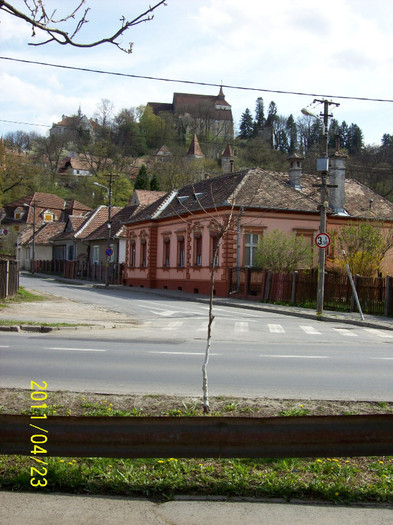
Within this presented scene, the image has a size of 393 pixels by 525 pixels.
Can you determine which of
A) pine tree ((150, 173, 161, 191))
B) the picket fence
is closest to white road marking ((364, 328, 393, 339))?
the picket fence

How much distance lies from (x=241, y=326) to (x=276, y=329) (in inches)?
47.2

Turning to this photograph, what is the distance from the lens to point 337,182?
41.7 meters

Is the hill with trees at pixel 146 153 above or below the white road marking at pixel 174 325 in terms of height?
above

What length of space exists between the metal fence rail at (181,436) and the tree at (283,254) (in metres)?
27.2

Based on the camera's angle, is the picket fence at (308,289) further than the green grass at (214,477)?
Yes

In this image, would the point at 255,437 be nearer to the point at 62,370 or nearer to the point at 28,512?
the point at 28,512

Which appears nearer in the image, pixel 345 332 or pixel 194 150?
pixel 345 332

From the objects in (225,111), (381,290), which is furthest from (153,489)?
(225,111)

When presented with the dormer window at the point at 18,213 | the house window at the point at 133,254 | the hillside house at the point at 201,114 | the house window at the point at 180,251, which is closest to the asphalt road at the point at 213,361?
the house window at the point at 180,251

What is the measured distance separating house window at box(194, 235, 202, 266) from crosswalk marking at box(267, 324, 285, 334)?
19.3 metres

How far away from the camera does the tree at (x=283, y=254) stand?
32281mm

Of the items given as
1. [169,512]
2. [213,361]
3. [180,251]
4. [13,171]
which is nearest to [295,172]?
[180,251]

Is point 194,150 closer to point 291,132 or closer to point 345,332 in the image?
point 291,132

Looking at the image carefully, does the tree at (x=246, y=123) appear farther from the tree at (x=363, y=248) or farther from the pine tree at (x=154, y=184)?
the tree at (x=363, y=248)
